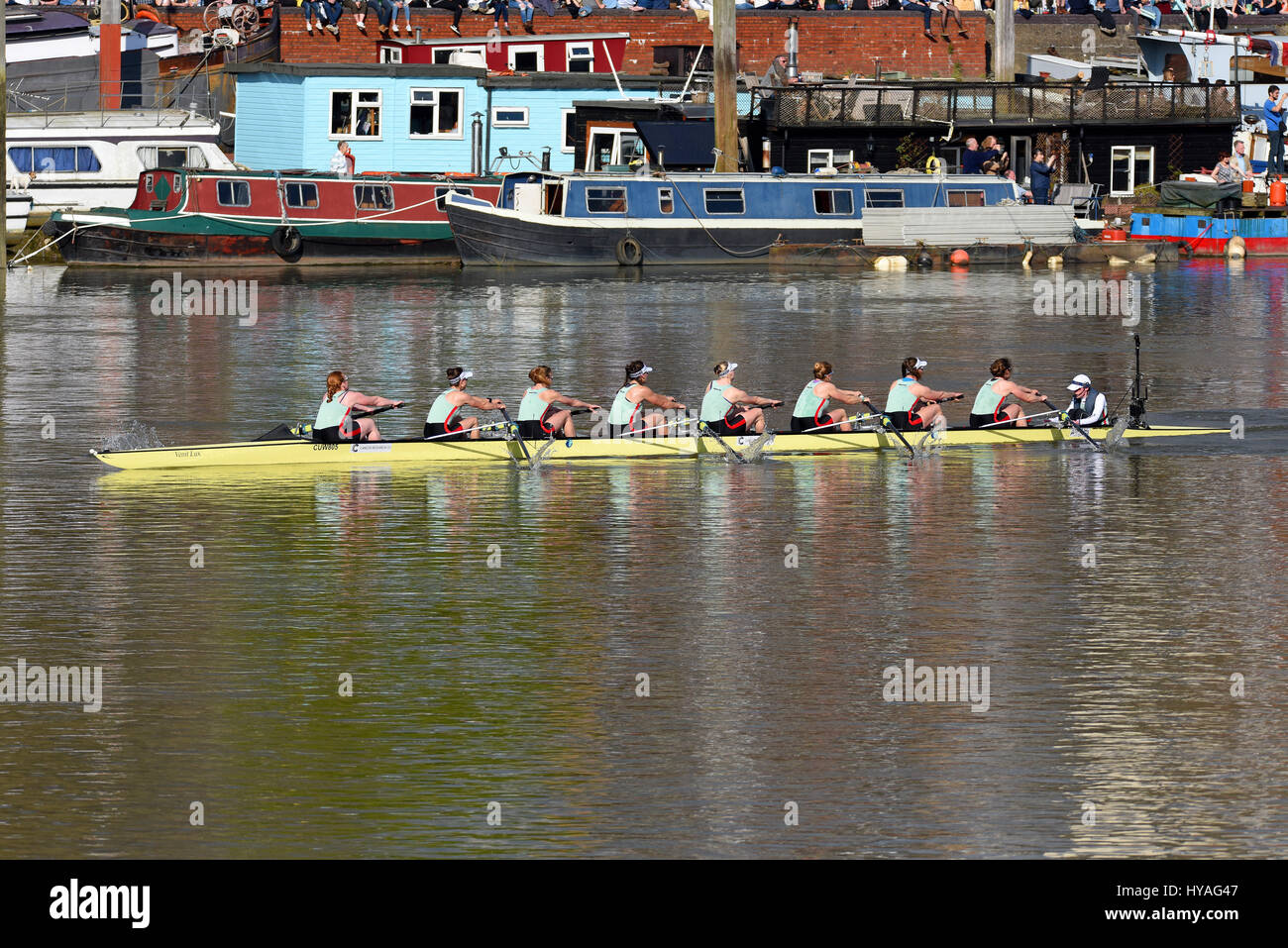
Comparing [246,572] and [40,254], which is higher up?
[40,254]

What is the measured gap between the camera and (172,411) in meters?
29.7

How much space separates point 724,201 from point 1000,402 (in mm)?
25776

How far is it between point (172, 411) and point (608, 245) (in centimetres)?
2291

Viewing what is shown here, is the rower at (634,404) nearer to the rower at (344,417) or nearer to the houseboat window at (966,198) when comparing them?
the rower at (344,417)

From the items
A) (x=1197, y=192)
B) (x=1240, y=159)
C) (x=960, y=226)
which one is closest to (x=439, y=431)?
(x=960, y=226)

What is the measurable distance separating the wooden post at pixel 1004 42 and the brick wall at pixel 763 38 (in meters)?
6.77

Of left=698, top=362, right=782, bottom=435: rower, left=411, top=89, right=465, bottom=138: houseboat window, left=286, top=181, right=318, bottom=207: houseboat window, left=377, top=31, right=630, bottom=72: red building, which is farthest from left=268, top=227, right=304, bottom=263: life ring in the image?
left=698, top=362, right=782, bottom=435: rower

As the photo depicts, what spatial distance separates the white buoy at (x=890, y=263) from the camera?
168 feet

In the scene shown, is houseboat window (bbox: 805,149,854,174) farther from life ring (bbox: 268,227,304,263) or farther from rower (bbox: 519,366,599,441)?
rower (bbox: 519,366,599,441)

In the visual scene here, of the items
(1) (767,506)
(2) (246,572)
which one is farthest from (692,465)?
(2) (246,572)

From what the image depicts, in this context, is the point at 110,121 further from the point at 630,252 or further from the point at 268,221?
the point at 630,252

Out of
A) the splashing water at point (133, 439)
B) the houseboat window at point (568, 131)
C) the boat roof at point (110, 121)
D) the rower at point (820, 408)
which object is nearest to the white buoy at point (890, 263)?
the houseboat window at point (568, 131)

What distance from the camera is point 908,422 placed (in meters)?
26.0

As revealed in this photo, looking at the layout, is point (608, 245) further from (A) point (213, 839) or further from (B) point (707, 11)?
(A) point (213, 839)
